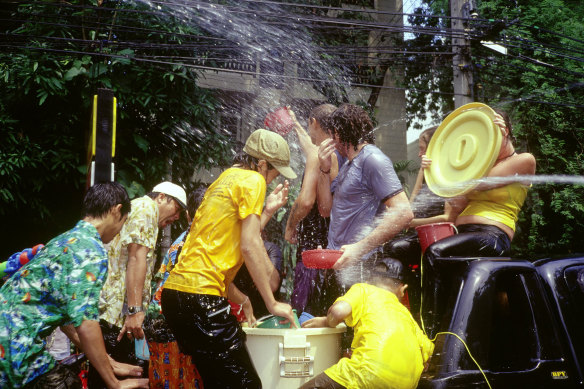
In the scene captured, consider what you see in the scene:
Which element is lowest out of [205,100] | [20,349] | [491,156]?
[20,349]

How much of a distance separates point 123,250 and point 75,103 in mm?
4679

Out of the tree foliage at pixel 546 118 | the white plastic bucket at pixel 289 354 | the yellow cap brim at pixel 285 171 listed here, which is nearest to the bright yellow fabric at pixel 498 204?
the yellow cap brim at pixel 285 171

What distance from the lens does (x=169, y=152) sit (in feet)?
28.5

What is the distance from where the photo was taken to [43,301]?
2539mm

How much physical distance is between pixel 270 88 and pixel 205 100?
3.98 meters

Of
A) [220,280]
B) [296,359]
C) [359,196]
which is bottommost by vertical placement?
[296,359]

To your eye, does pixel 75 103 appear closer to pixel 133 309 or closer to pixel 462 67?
pixel 133 309

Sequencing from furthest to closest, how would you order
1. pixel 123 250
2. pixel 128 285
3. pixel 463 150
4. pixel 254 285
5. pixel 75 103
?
pixel 75 103, pixel 254 285, pixel 123 250, pixel 128 285, pixel 463 150

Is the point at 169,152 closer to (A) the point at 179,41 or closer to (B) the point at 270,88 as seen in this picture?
(A) the point at 179,41

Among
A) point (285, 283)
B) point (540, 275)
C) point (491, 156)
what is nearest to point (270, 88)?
point (285, 283)

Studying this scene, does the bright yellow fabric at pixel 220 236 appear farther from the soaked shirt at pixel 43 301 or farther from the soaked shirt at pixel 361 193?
the soaked shirt at pixel 361 193

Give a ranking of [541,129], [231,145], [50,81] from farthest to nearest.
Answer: [541,129]
[231,145]
[50,81]

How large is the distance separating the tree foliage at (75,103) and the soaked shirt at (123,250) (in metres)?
3.66

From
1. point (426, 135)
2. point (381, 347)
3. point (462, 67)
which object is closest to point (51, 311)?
point (381, 347)
